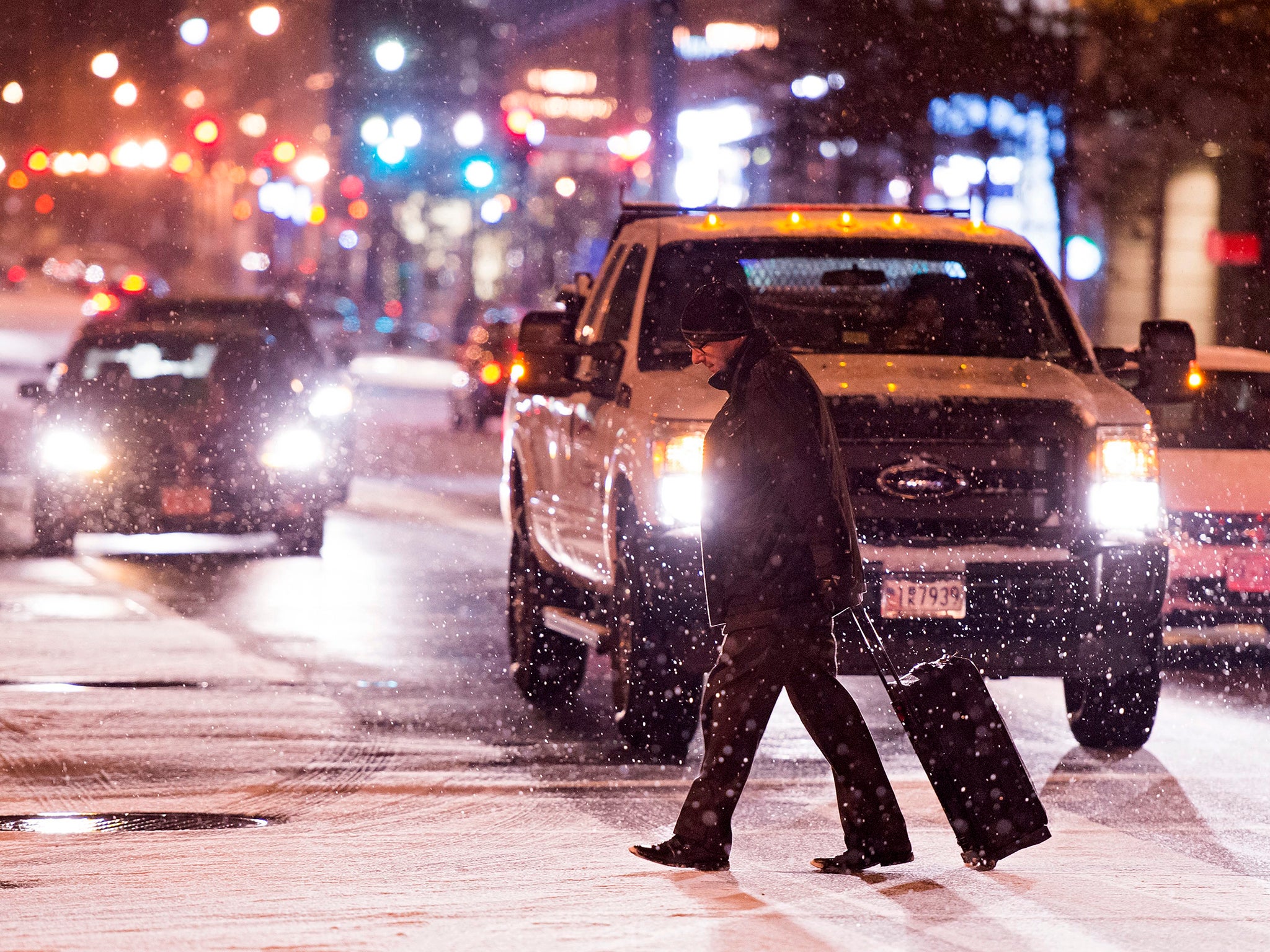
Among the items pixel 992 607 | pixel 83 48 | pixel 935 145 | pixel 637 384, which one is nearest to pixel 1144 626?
pixel 992 607

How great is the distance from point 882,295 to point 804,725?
348 cm

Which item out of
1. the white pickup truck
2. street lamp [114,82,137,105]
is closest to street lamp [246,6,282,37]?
street lamp [114,82,137,105]

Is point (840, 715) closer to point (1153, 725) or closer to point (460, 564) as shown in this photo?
point (1153, 725)

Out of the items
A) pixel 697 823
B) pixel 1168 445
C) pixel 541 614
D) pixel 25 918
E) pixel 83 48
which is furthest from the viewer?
pixel 83 48

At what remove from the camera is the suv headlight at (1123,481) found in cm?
911

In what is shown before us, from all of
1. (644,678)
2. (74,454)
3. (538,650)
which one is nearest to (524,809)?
(644,678)

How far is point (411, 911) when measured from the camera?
21.6 ft

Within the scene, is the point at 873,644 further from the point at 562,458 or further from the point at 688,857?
the point at 562,458

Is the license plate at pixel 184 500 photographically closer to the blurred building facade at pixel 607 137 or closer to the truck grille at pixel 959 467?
the blurred building facade at pixel 607 137

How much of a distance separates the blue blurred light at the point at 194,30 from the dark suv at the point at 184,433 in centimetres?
1498

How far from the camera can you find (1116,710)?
973 cm

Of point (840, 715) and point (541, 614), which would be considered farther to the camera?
point (541, 614)

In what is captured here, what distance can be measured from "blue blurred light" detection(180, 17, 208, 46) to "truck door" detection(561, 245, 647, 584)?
866 inches

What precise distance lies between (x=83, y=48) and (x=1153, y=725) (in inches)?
1995
